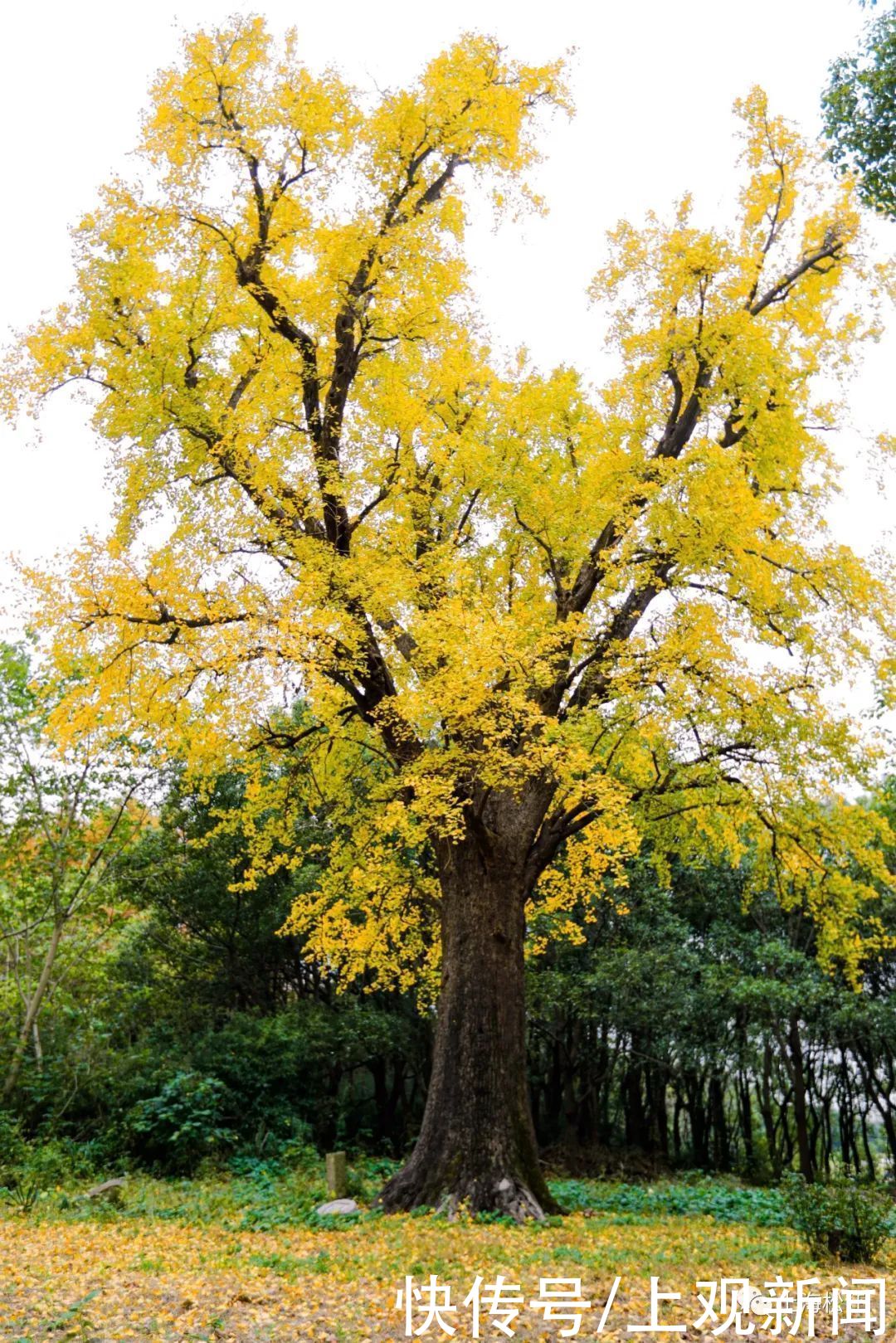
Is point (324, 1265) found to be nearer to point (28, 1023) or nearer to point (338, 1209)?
point (338, 1209)

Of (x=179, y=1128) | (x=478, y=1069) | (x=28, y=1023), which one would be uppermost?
(x=28, y=1023)

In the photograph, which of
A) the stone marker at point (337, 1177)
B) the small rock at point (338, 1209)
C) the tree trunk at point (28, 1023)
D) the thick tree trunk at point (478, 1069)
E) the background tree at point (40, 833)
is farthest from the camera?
the background tree at point (40, 833)

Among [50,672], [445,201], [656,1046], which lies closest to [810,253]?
[445,201]

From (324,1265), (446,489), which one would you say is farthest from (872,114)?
(324,1265)

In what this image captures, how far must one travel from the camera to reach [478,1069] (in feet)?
27.1

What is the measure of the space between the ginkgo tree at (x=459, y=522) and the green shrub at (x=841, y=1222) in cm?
248

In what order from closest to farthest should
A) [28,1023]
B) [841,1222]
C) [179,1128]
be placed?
1. [841,1222]
2. [179,1128]
3. [28,1023]

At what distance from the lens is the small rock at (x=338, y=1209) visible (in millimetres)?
8164

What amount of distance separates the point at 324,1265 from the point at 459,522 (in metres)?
6.91

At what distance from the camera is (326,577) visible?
8.51 m

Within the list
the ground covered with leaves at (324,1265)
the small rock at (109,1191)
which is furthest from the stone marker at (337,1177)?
the small rock at (109,1191)

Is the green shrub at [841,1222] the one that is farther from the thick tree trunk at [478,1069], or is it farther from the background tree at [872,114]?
the background tree at [872,114]

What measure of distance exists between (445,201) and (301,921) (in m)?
7.43

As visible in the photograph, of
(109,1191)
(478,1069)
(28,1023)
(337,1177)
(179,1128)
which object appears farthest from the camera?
(28,1023)
